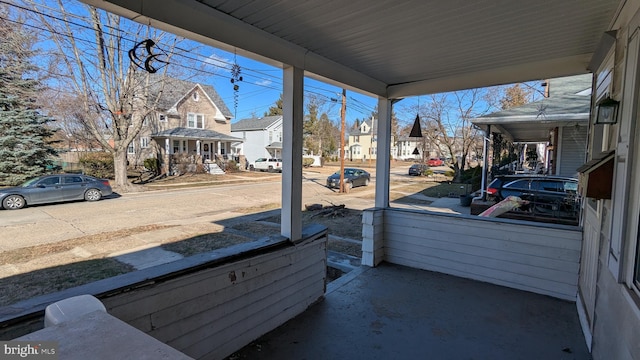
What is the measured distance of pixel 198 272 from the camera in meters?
2.10

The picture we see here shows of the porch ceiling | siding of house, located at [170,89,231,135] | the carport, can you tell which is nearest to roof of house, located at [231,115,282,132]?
siding of house, located at [170,89,231,135]

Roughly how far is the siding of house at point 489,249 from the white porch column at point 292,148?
1791 mm

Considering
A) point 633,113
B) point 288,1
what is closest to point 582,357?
point 633,113

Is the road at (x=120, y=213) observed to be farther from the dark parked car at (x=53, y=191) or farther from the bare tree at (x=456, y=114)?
the bare tree at (x=456, y=114)

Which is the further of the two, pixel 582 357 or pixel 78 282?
pixel 78 282

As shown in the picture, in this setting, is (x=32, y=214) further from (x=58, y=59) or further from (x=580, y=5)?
(x=580, y=5)

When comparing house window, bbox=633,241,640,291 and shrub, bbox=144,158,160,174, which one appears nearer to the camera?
house window, bbox=633,241,640,291

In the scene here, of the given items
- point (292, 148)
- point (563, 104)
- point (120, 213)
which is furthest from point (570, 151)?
point (120, 213)

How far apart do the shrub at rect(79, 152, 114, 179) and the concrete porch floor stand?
1844 centimetres

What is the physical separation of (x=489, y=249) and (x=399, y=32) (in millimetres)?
2813

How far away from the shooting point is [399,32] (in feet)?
8.36

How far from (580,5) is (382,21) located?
136 centimetres

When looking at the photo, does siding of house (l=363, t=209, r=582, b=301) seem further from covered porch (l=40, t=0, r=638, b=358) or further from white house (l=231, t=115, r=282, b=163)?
white house (l=231, t=115, r=282, b=163)

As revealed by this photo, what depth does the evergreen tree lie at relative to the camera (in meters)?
12.3
